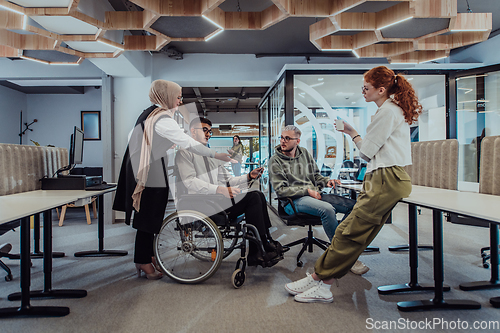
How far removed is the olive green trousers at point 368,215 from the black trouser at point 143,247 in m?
1.40

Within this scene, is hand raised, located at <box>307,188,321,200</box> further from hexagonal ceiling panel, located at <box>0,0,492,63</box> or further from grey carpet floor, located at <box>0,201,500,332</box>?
hexagonal ceiling panel, located at <box>0,0,492,63</box>

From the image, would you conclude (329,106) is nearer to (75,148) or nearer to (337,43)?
(337,43)

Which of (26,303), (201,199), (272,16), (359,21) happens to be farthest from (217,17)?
(26,303)

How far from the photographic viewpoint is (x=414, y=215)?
7.15 ft

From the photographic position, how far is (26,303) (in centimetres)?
179

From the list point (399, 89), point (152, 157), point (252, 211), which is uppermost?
point (399, 89)

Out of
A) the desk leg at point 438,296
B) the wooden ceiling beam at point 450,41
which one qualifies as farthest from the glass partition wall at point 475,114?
the desk leg at point 438,296

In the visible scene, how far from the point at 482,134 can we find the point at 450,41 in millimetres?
2375

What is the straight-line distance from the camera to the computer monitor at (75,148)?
262 centimetres

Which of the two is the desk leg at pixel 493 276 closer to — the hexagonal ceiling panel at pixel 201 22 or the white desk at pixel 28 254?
the hexagonal ceiling panel at pixel 201 22

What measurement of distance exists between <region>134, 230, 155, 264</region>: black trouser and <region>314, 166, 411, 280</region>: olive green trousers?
140 cm

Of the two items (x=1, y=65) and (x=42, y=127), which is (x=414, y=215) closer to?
(x=1, y=65)

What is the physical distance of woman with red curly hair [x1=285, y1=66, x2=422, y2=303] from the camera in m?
1.73

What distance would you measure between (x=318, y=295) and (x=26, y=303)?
6.15ft
